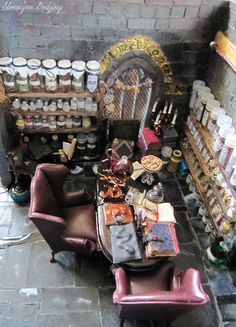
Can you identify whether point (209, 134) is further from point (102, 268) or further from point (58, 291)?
point (58, 291)

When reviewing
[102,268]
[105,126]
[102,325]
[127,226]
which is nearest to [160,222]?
[127,226]

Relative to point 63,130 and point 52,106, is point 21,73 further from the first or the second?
point 63,130

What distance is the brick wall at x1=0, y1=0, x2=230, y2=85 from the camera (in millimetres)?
3625

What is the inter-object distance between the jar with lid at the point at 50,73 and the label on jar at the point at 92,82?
421 millimetres

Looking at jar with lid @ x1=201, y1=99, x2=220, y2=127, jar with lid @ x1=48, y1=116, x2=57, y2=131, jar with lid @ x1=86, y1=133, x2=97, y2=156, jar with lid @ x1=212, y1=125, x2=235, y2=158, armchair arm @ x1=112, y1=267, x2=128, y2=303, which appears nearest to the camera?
armchair arm @ x1=112, y1=267, x2=128, y2=303

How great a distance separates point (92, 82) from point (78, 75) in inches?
7.8

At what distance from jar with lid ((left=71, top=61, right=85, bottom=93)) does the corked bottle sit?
5.64 feet

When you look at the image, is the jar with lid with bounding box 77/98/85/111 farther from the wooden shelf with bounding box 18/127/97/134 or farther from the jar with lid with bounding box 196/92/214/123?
the jar with lid with bounding box 196/92/214/123

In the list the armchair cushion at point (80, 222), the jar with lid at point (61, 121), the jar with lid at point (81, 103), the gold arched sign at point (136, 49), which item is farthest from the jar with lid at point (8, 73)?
the armchair cushion at point (80, 222)

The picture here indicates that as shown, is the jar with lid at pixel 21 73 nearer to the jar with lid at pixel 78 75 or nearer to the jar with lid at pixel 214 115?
the jar with lid at pixel 78 75

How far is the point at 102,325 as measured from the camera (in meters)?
3.43

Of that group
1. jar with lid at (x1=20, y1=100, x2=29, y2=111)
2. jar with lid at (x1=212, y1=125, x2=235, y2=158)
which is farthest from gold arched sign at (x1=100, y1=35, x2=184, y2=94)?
jar with lid at (x1=212, y1=125, x2=235, y2=158)

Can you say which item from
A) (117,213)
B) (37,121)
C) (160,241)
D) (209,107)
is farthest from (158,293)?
(37,121)

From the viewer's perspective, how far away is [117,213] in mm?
3508
